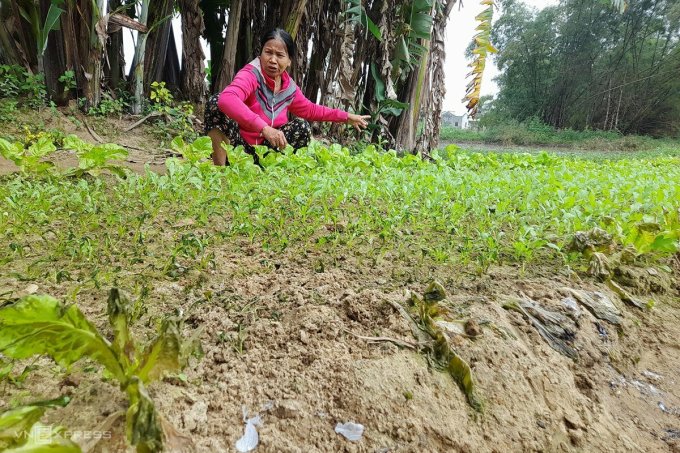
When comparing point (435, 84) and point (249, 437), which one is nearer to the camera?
point (249, 437)

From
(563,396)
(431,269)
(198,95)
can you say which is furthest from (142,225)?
(198,95)

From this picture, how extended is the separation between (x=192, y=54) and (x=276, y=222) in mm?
4476

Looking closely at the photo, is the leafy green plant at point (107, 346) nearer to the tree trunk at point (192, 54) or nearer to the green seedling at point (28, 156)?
the green seedling at point (28, 156)

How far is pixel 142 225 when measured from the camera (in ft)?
5.49

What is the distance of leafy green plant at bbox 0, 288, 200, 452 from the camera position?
0.62m

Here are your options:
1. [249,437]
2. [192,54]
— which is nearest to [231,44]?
[192,54]

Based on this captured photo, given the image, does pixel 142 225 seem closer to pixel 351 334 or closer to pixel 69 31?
pixel 351 334

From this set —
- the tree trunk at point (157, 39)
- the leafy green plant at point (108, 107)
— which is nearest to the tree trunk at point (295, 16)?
the tree trunk at point (157, 39)

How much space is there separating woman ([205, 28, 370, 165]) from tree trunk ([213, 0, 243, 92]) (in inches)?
67.5

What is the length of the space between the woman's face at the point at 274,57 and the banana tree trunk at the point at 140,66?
7.35ft

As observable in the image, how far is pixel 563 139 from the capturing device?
766 inches

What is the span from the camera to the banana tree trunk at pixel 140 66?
4.61 m

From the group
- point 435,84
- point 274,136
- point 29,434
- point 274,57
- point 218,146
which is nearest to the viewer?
point 29,434

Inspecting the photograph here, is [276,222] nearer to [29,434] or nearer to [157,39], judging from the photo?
[29,434]
